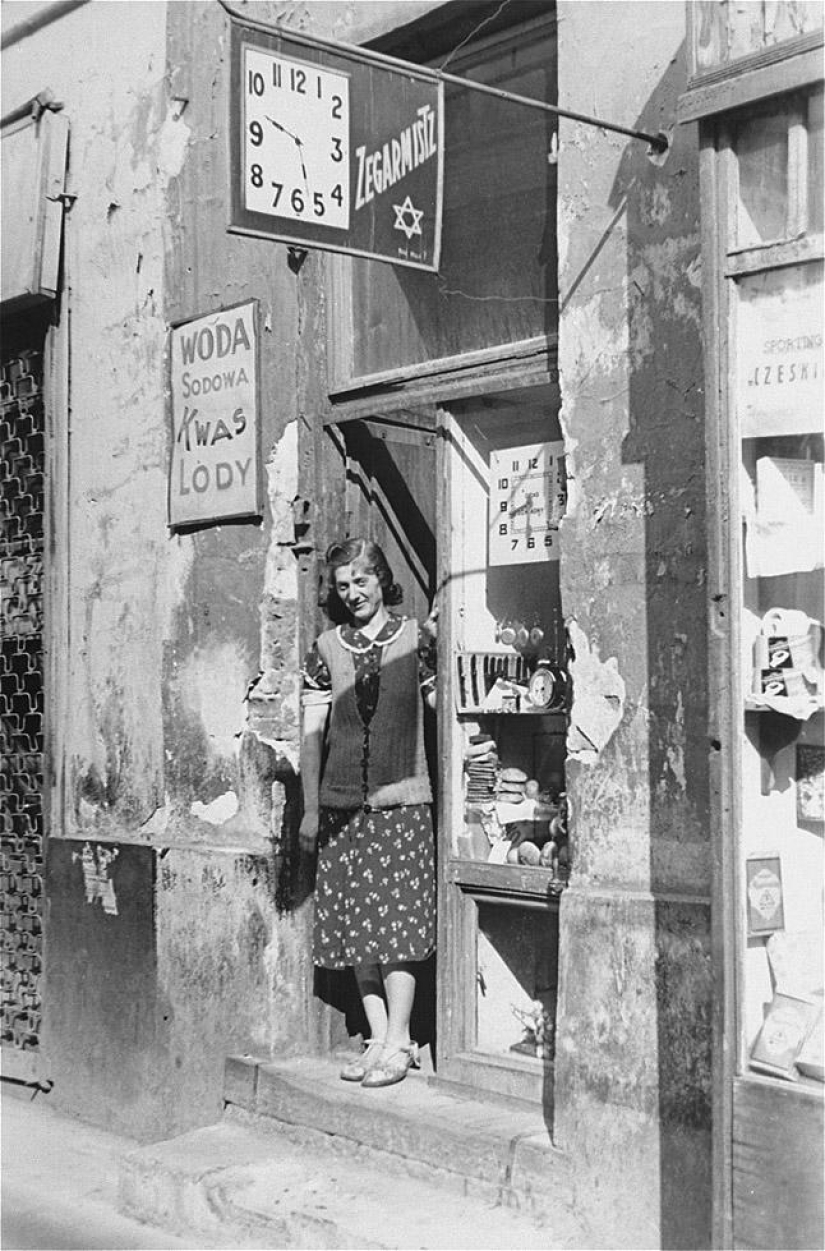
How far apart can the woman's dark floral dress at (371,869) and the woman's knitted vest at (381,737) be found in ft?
0.09

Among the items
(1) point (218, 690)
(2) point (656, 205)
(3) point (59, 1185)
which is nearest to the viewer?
(2) point (656, 205)

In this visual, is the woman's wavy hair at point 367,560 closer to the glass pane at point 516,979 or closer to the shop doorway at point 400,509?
the shop doorway at point 400,509

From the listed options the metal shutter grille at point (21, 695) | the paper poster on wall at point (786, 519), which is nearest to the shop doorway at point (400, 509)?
the metal shutter grille at point (21, 695)

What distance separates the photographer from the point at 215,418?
6.27m

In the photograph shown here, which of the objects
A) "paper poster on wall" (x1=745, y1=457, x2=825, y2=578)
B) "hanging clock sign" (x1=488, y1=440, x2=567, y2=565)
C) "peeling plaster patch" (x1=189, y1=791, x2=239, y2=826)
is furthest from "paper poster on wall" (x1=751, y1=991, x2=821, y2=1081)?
"peeling plaster patch" (x1=189, y1=791, x2=239, y2=826)

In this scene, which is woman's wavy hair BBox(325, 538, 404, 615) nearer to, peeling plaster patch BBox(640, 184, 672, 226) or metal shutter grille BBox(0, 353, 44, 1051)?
peeling plaster patch BBox(640, 184, 672, 226)

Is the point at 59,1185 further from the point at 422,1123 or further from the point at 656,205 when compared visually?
the point at 656,205

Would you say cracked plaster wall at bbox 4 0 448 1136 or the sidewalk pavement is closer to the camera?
the sidewalk pavement

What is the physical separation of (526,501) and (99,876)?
2.52m

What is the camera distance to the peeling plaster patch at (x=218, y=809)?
618 cm

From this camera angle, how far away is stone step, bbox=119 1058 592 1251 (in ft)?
15.6

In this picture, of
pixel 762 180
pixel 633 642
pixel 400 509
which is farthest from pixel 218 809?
pixel 762 180

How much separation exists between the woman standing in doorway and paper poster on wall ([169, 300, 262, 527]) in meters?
0.62

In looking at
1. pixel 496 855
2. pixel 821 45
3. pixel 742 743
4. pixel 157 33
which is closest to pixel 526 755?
pixel 496 855
